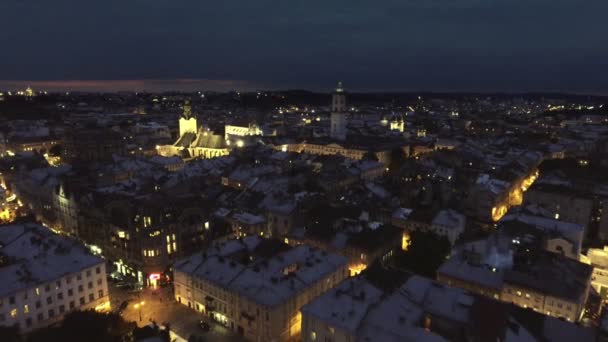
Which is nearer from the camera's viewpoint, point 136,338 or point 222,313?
point 136,338

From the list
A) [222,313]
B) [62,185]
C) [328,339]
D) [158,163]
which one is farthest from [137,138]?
[328,339]

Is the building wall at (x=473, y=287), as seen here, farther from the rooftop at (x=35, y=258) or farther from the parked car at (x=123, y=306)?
the rooftop at (x=35, y=258)

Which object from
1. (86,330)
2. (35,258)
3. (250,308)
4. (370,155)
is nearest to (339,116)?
(370,155)

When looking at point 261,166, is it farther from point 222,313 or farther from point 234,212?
point 222,313

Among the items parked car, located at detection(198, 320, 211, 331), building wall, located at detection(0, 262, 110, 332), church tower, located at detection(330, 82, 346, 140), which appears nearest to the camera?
building wall, located at detection(0, 262, 110, 332)

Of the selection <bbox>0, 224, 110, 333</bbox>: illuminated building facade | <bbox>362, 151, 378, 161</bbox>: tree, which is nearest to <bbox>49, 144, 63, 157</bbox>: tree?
<bbox>0, 224, 110, 333</bbox>: illuminated building facade

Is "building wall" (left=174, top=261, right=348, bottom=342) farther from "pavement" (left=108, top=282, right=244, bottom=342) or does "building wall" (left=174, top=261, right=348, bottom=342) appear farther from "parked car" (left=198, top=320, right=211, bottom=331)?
"parked car" (left=198, top=320, right=211, bottom=331)

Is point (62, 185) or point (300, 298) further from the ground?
point (62, 185)
